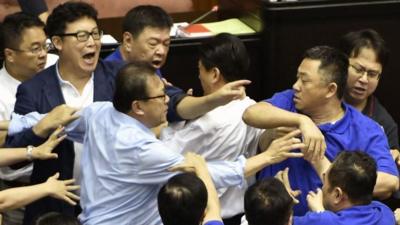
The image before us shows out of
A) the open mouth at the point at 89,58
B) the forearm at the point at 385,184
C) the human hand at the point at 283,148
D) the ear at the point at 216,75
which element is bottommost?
the forearm at the point at 385,184

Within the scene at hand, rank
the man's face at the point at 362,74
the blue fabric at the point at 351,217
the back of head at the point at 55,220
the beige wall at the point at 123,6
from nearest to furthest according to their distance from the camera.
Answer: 1. the back of head at the point at 55,220
2. the blue fabric at the point at 351,217
3. the man's face at the point at 362,74
4. the beige wall at the point at 123,6

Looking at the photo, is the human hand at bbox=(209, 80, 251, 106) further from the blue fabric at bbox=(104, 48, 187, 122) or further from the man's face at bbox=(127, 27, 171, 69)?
the man's face at bbox=(127, 27, 171, 69)

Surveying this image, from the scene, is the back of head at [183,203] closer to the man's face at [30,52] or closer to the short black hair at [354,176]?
the short black hair at [354,176]

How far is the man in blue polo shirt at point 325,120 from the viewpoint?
269cm

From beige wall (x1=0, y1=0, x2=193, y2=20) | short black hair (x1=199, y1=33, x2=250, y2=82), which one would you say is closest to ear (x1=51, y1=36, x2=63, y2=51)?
short black hair (x1=199, y1=33, x2=250, y2=82)

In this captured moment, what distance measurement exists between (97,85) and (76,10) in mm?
298

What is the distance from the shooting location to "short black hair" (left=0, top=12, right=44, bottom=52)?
3.23 m

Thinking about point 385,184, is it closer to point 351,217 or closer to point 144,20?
point 351,217

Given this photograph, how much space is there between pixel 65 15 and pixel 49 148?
565 mm

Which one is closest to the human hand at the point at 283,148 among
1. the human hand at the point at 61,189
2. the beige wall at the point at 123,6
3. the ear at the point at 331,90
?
the ear at the point at 331,90

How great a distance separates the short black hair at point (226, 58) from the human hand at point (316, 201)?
559mm

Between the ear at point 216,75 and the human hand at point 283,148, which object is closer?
the human hand at point 283,148

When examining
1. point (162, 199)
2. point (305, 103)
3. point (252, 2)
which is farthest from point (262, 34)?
point (162, 199)

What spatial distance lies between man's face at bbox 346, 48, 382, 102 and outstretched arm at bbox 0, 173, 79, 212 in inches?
48.0
